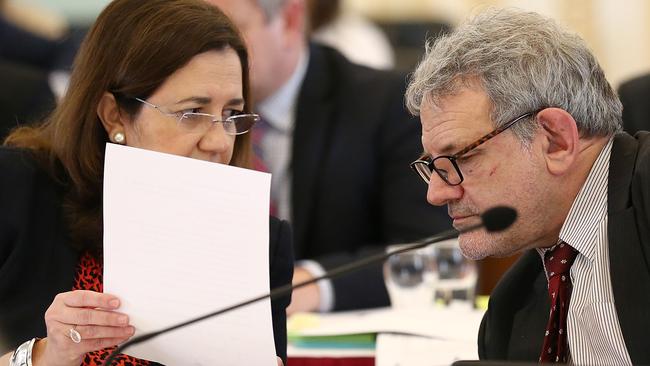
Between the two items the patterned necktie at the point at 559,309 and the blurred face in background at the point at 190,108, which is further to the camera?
the blurred face in background at the point at 190,108

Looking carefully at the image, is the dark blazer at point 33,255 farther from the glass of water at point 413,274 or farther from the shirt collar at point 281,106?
the shirt collar at point 281,106

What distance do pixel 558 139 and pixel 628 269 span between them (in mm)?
231

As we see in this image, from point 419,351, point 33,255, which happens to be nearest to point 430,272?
point 419,351

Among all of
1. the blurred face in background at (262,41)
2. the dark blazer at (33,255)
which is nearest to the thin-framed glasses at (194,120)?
the dark blazer at (33,255)

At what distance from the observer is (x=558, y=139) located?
5.52ft

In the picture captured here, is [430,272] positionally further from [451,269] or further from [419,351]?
[419,351]

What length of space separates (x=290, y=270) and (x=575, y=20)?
13.4 ft

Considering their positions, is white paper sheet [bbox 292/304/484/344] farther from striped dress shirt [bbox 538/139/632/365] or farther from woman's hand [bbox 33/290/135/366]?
woman's hand [bbox 33/290/135/366]

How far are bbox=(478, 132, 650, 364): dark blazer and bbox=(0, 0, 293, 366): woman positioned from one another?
1.23ft

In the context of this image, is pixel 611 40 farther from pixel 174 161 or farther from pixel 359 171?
pixel 174 161

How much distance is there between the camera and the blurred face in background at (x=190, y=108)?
198 centimetres

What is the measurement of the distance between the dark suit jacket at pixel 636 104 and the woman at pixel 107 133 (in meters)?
1.32

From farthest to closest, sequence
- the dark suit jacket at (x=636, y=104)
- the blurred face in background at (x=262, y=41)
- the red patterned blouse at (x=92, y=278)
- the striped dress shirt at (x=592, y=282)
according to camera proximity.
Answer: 1. the blurred face in background at (x=262, y=41)
2. the dark suit jacket at (x=636, y=104)
3. the red patterned blouse at (x=92, y=278)
4. the striped dress shirt at (x=592, y=282)

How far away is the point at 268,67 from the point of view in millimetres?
3178
